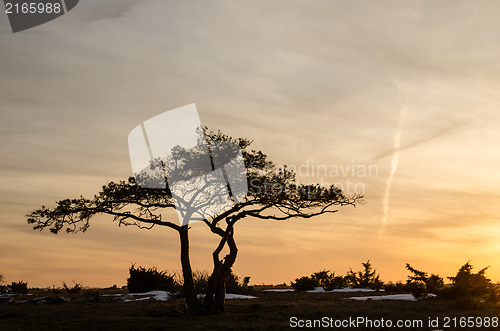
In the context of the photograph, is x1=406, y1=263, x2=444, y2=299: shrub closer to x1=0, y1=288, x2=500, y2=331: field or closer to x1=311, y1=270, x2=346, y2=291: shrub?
x1=0, y1=288, x2=500, y2=331: field

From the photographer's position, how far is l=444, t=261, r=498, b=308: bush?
1078 inches

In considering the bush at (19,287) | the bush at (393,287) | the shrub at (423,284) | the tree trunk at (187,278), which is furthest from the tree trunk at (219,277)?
the bush at (19,287)

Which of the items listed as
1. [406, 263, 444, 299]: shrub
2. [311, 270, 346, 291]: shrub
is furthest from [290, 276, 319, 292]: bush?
[406, 263, 444, 299]: shrub

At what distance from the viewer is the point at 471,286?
28531 millimetres

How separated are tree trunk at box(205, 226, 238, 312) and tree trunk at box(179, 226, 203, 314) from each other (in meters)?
0.57

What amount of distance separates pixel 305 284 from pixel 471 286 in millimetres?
23011

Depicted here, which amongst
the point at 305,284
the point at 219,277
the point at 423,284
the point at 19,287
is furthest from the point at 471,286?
the point at 19,287

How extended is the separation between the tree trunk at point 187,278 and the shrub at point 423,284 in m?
13.2

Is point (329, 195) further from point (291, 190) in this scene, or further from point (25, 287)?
point (25, 287)

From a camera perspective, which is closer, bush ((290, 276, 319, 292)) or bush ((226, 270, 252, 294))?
bush ((226, 270, 252, 294))

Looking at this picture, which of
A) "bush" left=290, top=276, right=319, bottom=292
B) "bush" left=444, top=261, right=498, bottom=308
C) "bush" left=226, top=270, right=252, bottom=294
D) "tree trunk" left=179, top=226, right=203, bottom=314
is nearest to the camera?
"tree trunk" left=179, top=226, right=203, bottom=314

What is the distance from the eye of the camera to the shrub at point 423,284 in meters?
30.0

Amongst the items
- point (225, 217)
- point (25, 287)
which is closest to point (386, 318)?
point (225, 217)

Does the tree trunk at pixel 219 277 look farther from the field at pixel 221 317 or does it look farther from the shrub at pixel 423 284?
the shrub at pixel 423 284
